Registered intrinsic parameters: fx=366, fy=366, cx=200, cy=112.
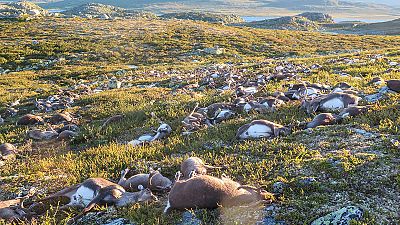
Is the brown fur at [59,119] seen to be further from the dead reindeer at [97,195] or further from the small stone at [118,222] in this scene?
the small stone at [118,222]

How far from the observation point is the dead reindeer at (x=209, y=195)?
18.2 ft

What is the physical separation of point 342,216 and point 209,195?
6.18 feet

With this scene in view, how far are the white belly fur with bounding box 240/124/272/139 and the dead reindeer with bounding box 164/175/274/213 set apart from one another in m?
3.36

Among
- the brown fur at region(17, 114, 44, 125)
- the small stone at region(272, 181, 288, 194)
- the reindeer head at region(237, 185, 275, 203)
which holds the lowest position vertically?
the brown fur at region(17, 114, 44, 125)

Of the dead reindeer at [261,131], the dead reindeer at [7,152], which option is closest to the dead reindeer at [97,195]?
the dead reindeer at [261,131]

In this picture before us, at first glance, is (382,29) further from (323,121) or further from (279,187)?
(279,187)

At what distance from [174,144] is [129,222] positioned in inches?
156

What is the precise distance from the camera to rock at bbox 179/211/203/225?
5.35 metres

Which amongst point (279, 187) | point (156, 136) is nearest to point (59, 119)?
point (156, 136)

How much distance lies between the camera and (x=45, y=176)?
26.7 ft

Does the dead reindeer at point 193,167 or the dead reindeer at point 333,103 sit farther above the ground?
the dead reindeer at point 333,103

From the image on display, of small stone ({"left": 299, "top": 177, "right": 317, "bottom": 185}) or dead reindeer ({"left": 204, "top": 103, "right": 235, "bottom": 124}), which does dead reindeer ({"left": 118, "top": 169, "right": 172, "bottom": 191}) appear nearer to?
small stone ({"left": 299, "top": 177, "right": 317, "bottom": 185})

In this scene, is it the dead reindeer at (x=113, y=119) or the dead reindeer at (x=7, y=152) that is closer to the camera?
the dead reindeer at (x=7, y=152)

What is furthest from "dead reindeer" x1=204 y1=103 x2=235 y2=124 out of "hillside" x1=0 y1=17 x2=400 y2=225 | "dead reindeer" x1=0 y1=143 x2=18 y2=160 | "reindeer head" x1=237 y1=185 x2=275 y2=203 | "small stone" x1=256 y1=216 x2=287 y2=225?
"small stone" x1=256 y1=216 x2=287 y2=225
